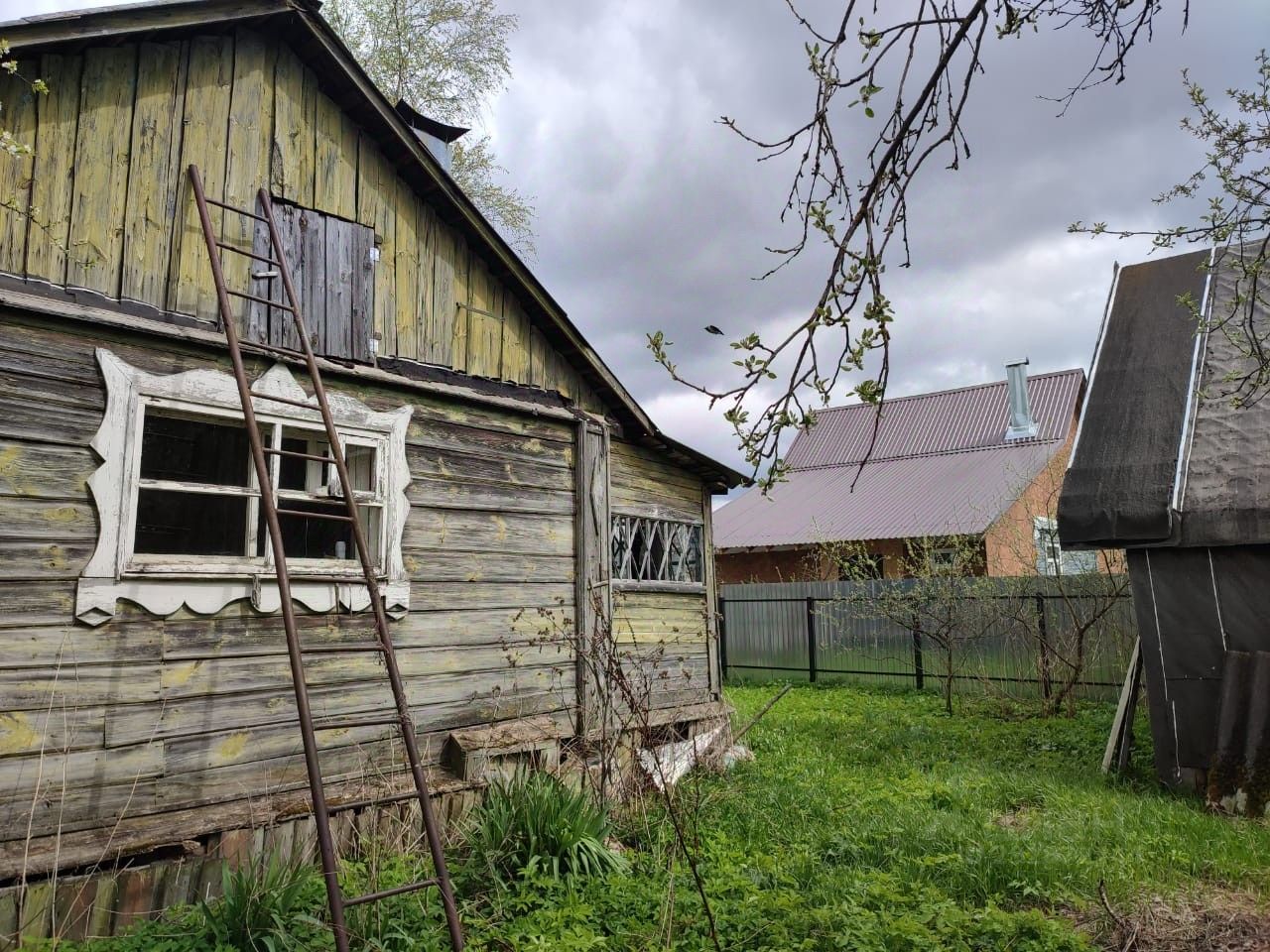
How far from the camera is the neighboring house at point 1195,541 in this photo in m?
7.18

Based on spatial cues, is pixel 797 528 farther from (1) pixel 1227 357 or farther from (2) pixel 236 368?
(2) pixel 236 368

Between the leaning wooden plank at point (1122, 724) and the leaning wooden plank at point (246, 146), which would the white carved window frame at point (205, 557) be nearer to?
the leaning wooden plank at point (246, 146)

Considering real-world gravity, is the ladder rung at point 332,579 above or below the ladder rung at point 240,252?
below

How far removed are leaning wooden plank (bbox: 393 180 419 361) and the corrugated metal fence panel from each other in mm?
9781

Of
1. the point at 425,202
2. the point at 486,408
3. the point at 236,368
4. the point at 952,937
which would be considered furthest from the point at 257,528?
the point at 952,937

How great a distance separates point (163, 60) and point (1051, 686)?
13.3 metres

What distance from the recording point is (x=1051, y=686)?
12992mm

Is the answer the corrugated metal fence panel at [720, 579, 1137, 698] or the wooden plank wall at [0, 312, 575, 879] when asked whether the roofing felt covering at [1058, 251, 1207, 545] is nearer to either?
the corrugated metal fence panel at [720, 579, 1137, 698]

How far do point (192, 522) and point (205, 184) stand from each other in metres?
4.68

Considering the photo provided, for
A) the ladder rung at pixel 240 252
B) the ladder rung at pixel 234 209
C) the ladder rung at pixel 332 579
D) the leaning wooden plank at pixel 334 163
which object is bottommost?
the ladder rung at pixel 332 579

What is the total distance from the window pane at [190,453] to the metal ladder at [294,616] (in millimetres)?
3229

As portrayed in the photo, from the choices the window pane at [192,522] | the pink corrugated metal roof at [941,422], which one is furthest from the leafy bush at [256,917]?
the pink corrugated metal roof at [941,422]

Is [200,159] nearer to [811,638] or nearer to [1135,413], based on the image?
[1135,413]

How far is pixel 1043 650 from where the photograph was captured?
12977mm
